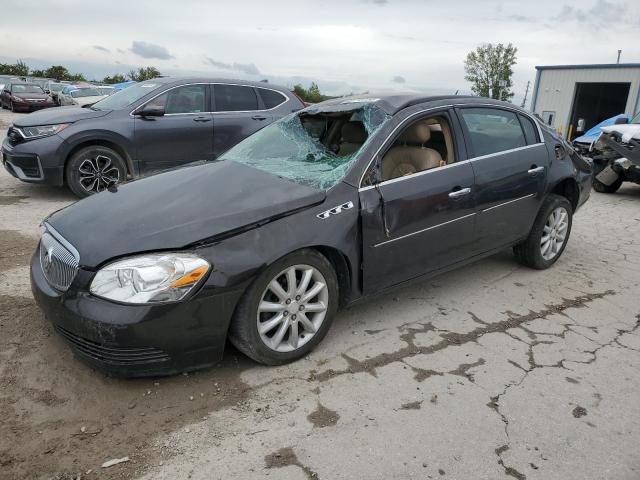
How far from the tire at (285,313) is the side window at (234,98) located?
521cm

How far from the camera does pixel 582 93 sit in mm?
28172

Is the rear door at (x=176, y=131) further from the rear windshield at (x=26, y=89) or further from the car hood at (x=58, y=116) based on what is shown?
the rear windshield at (x=26, y=89)

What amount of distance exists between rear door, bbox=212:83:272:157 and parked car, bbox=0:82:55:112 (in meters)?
20.4

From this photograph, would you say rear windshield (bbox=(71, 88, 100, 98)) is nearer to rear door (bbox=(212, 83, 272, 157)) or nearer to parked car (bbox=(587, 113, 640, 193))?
rear door (bbox=(212, 83, 272, 157))

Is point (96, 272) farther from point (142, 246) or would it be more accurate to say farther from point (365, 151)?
point (365, 151)

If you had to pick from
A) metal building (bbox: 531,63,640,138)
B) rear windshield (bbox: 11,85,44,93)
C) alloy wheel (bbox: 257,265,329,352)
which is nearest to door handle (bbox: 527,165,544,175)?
alloy wheel (bbox: 257,265,329,352)

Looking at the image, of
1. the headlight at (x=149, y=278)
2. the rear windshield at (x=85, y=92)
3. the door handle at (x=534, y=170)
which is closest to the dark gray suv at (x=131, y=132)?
the door handle at (x=534, y=170)

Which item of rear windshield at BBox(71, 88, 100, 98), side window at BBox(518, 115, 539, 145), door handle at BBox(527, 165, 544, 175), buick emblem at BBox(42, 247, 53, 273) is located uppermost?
side window at BBox(518, 115, 539, 145)

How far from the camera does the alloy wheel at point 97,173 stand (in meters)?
6.79

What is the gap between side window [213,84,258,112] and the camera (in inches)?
296

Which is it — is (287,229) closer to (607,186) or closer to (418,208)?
(418,208)

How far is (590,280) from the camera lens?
4.62 meters

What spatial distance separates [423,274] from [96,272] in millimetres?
2155

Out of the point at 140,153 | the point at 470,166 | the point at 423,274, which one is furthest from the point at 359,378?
the point at 140,153
